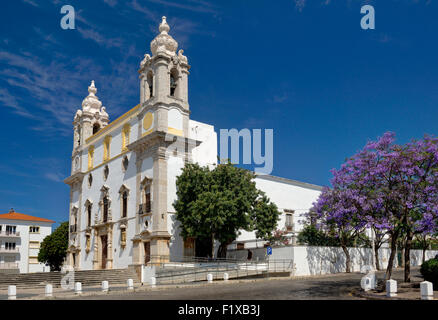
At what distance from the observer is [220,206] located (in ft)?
99.9

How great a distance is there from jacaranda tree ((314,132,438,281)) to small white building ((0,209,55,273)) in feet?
196

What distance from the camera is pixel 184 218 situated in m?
33.2

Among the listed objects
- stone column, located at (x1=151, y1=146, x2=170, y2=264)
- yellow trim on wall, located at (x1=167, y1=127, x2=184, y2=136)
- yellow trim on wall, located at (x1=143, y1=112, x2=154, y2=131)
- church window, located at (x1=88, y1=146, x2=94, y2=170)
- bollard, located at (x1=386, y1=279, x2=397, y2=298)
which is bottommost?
bollard, located at (x1=386, y1=279, x2=397, y2=298)

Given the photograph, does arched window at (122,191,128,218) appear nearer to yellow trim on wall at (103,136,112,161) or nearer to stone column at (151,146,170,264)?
stone column at (151,146,170,264)

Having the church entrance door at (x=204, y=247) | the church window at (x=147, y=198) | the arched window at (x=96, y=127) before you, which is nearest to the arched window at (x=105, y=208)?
the church window at (x=147, y=198)

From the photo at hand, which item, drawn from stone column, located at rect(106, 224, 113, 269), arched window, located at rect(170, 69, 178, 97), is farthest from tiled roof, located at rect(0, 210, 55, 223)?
arched window, located at rect(170, 69, 178, 97)

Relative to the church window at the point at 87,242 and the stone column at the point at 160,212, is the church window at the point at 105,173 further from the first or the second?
the stone column at the point at 160,212

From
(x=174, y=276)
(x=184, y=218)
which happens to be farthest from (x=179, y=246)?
(x=174, y=276)

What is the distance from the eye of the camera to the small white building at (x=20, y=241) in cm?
7031

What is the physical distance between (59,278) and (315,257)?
60.2 feet

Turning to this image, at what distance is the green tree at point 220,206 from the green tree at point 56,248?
2565cm

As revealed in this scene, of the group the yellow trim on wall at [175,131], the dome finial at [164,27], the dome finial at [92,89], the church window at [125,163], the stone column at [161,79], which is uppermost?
the dome finial at [164,27]

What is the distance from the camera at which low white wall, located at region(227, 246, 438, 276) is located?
32250 mm

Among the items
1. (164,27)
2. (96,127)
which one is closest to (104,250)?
(96,127)
